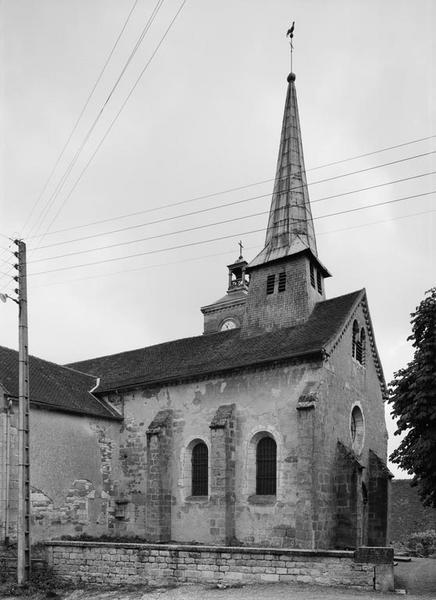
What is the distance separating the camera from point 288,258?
27.3m

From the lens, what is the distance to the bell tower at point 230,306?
144 feet

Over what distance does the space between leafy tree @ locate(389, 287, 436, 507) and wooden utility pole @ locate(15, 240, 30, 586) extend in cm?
1045

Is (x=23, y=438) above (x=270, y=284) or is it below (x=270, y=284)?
below

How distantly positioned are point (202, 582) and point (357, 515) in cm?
815

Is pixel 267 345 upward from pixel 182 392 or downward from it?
upward

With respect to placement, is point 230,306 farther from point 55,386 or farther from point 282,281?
point 55,386

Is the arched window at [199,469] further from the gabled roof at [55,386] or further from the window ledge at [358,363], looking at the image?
the window ledge at [358,363]

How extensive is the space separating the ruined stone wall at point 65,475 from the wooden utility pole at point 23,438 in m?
4.59

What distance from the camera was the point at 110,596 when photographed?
15.2m

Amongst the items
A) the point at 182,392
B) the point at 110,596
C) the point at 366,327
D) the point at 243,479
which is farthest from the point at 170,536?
the point at 366,327

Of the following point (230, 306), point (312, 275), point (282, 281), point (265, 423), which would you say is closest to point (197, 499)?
point (265, 423)

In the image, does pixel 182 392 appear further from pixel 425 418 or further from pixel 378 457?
pixel 425 418

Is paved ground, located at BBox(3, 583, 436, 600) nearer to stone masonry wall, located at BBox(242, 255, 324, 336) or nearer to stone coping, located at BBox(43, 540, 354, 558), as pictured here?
stone coping, located at BBox(43, 540, 354, 558)

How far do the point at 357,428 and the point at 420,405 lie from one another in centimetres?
985
